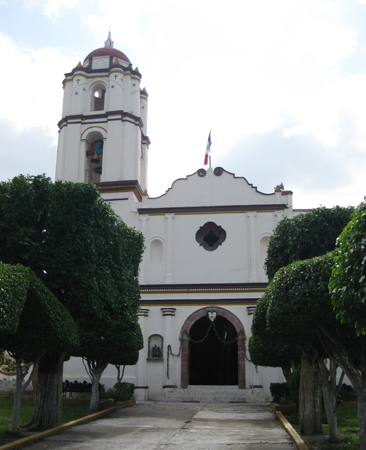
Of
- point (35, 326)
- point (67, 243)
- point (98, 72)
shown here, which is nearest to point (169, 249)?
point (98, 72)

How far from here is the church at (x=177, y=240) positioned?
2455 cm

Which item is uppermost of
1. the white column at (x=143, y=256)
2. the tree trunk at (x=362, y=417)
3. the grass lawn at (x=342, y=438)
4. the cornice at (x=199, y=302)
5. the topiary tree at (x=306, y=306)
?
the white column at (x=143, y=256)

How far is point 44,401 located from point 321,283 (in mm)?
8092

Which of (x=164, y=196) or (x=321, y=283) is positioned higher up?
(x=164, y=196)

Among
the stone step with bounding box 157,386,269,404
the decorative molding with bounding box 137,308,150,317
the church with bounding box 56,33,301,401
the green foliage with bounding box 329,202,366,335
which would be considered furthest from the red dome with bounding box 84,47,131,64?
the green foliage with bounding box 329,202,366,335

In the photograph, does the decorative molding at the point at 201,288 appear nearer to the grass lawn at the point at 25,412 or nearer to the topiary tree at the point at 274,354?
the topiary tree at the point at 274,354

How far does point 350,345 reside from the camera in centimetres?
1041

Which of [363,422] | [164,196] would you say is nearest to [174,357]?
[164,196]

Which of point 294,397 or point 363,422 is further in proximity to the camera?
point 294,397

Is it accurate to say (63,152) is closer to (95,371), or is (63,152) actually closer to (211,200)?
(211,200)

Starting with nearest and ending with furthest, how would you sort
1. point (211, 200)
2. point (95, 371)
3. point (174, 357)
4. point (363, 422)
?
point (363, 422), point (95, 371), point (174, 357), point (211, 200)

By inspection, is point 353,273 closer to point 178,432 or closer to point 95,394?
point 178,432

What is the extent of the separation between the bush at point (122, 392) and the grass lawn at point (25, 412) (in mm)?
1175

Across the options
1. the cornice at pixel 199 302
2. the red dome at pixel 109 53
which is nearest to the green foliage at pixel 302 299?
the cornice at pixel 199 302
